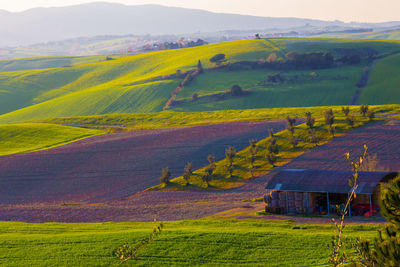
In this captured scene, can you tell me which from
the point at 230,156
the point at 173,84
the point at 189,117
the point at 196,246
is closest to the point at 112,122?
the point at 189,117

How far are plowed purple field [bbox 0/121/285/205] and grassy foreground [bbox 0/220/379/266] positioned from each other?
67.2 ft

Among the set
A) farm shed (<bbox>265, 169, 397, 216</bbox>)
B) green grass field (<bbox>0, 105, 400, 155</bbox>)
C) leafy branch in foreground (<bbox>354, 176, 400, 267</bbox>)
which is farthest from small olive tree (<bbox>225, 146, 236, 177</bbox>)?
leafy branch in foreground (<bbox>354, 176, 400, 267</bbox>)

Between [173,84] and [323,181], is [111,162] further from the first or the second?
[173,84]

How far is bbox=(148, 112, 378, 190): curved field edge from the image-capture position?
56.2 metres

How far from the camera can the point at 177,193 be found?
5325 cm

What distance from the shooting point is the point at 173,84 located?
427 feet

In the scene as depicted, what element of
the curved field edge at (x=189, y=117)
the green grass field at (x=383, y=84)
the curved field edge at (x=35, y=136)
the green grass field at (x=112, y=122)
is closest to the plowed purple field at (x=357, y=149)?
the green grass field at (x=112, y=122)

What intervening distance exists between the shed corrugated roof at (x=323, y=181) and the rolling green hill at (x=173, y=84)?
6497cm

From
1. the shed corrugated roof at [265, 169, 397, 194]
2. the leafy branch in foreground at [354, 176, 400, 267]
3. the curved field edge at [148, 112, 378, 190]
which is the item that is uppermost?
the leafy branch in foreground at [354, 176, 400, 267]

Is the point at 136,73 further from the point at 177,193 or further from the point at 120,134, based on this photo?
the point at 177,193

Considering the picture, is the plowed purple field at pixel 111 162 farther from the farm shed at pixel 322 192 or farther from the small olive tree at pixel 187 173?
the farm shed at pixel 322 192


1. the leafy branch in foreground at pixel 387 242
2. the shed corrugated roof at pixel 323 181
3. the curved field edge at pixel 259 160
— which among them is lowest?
the curved field edge at pixel 259 160

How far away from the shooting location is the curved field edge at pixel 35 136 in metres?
81.1

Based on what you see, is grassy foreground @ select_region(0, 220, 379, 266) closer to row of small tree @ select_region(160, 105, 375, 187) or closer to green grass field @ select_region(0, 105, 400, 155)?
row of small tree @ select_region(160, 105, 375, 187)
